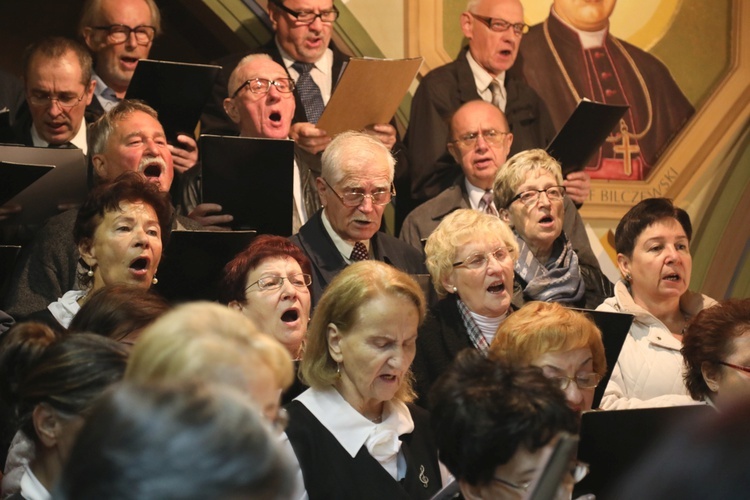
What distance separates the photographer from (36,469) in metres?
2.27

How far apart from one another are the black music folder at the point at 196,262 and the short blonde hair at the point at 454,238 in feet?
2.06

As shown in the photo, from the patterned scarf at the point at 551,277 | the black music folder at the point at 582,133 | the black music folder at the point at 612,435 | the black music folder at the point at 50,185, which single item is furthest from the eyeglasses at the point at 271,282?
the black music folder at the point at 582,133

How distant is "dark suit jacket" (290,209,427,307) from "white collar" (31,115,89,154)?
1.03 m

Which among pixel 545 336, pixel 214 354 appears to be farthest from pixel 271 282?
pixel 214 354

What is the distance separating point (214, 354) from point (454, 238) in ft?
7.87

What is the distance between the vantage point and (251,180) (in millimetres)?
4262

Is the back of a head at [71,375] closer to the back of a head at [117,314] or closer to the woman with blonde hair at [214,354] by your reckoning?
the woman with blonde hair at [214,354]

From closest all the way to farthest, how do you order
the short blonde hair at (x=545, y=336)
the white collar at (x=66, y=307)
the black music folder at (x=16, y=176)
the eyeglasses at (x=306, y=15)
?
1. the short blonde hair at (x=545, y=336)
2. the white collar at (x=66, y=307)
3. the black music folder at (x=16, y=176)
4. the eyeglasses at (x=306, y=15)

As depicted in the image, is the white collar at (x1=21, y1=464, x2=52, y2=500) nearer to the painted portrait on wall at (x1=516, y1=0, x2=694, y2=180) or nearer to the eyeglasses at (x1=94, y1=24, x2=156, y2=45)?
the eyeglasses at (x1=94, y1=24, x2=156, y2=45)

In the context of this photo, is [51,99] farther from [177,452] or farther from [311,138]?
[177,452]

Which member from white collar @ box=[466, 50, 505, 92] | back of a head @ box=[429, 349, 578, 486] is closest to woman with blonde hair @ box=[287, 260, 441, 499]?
back of a head @ box=[429, 349, 578, 486]

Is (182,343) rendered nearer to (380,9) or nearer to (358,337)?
(358,337)

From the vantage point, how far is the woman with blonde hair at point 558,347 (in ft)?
10.9

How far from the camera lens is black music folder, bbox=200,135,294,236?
4184 mm
